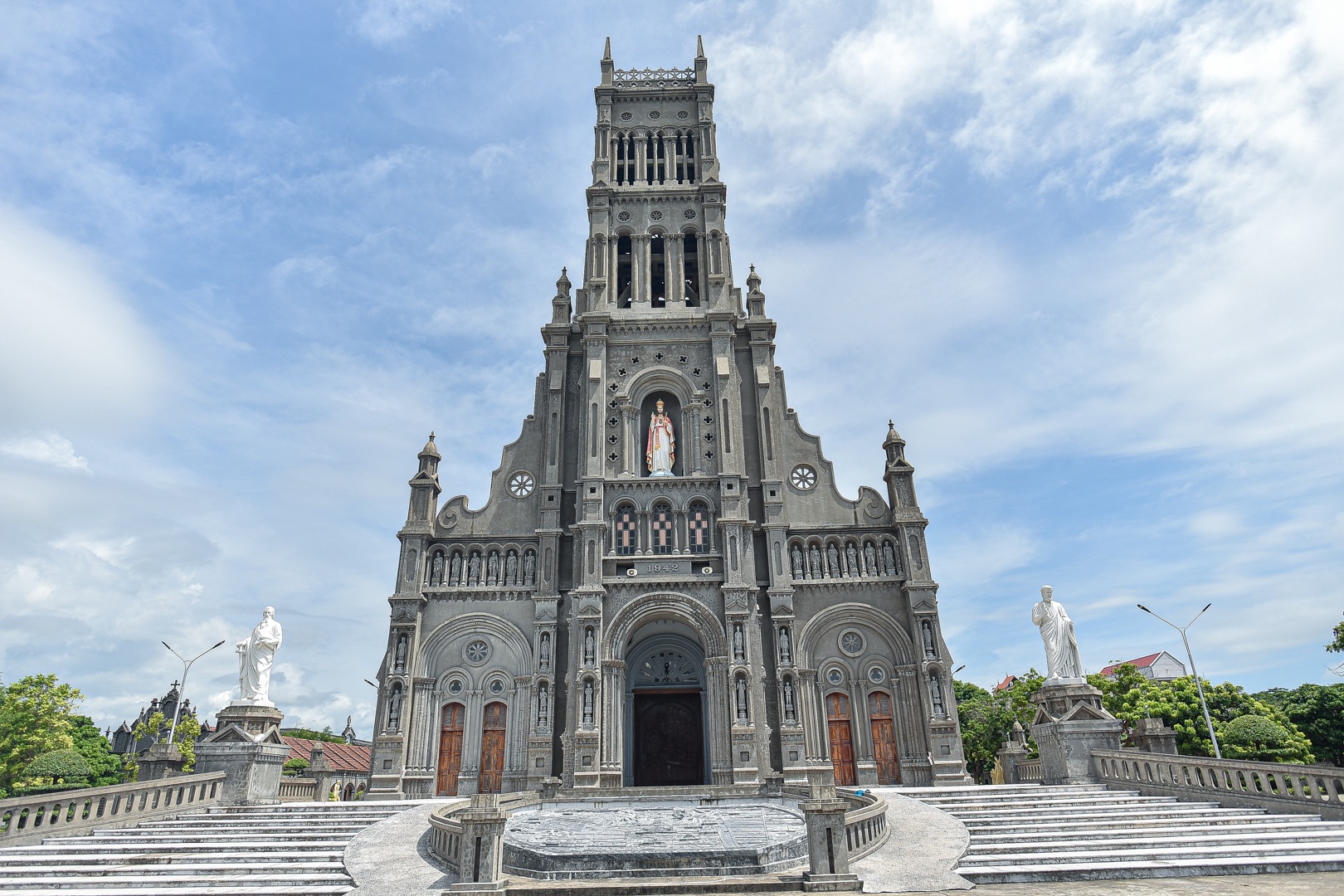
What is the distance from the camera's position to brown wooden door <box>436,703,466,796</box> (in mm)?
27344

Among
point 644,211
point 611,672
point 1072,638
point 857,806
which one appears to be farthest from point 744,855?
point 644,211

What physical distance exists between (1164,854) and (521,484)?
2488cm

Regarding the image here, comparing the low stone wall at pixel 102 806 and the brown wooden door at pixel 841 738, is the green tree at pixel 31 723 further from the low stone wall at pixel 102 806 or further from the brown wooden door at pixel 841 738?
the brown wooden door at pixel 841 738

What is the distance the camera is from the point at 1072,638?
67.9 feet

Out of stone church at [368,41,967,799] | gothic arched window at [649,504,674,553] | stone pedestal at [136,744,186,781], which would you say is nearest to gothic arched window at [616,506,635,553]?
stone church at [368,41,967,799]

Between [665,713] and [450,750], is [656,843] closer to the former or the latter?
[665,713]

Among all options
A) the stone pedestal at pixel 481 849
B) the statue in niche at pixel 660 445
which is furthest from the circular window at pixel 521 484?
the stone pedestal at pixel 481 849

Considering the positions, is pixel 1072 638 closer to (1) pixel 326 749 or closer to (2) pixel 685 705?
(2) pixel 685 705

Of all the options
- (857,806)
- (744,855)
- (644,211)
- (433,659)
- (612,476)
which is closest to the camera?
(744,855)

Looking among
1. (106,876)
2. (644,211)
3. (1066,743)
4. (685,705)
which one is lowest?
→ (106,876)

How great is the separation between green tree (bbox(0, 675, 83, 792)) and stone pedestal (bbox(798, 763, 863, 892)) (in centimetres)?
4012

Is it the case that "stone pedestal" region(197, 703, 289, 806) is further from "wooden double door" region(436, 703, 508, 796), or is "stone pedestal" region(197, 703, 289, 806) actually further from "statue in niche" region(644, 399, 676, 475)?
"statue in niche" region(644, 399, 676, 475)

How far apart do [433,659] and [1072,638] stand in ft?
70.1

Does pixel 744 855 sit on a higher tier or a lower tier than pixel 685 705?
lower
